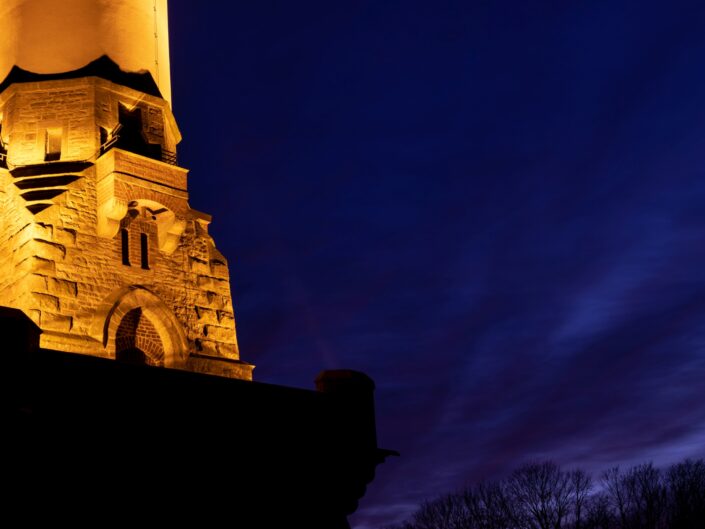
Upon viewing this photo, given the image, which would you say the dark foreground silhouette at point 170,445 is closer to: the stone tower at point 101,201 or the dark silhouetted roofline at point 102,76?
the stone tower at point 101,201

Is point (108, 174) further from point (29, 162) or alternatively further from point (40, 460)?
point (40, 460)

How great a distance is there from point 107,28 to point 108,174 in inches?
214

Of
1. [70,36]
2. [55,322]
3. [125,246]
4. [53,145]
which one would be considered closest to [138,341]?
[55,322]

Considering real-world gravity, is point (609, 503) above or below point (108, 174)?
below

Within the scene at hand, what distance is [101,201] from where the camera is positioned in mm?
26344

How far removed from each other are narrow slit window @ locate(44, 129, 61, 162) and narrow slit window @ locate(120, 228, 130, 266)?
2.98 meters

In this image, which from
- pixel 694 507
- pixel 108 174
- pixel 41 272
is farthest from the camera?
pixel 694 507

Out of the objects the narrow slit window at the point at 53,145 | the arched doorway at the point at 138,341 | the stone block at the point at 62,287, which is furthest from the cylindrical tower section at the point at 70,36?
the arched doorway at the point at 138,341

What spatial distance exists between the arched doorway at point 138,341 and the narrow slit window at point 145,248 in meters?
1.44

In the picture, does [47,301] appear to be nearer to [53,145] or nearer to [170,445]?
[53,145]

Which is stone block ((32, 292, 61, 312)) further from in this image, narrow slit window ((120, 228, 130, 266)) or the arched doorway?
narrow slit window ((120, 228, 130, 266))

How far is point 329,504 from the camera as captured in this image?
18062mm

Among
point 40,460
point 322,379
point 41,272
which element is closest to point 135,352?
point 41,272

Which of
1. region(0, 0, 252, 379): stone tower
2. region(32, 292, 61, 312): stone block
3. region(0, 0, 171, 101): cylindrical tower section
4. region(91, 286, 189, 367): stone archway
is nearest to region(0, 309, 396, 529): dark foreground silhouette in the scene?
region(91, 286, 189, 367): stone archway
